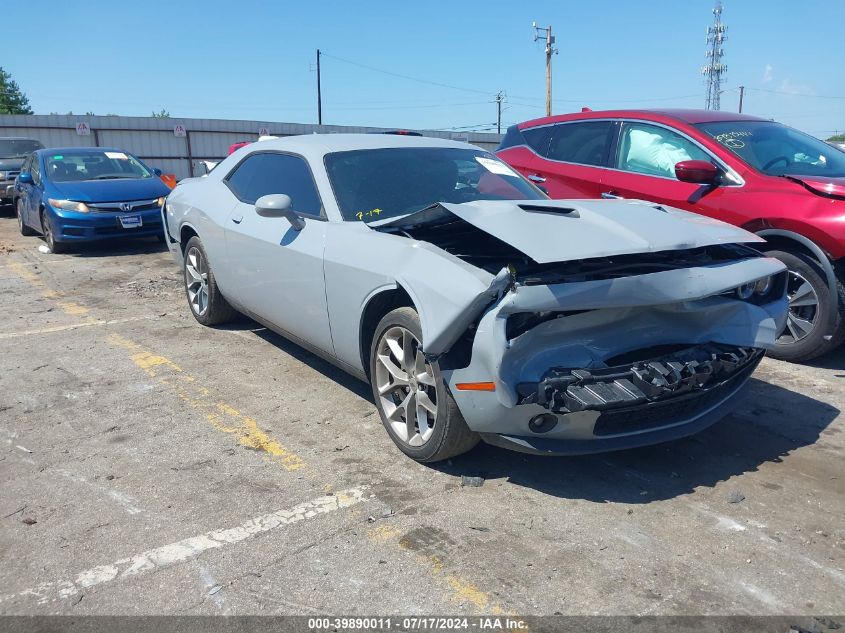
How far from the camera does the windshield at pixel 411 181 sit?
4215mm

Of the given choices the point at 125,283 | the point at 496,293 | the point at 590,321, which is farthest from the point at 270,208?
the point at 125,283

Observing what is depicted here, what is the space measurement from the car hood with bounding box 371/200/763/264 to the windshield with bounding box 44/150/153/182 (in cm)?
834

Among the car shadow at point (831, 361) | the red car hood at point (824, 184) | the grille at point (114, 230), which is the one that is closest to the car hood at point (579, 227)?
the red car hood at point (824, 184)

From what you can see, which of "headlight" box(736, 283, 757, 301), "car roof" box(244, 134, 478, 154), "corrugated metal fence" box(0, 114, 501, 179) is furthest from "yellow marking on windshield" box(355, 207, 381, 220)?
"corrugated metal fence" box(0, 114, 501, 179)

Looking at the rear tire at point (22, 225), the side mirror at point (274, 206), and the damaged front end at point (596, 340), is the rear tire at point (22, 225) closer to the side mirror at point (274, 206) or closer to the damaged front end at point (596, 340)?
the side mirror at point (274, 206)

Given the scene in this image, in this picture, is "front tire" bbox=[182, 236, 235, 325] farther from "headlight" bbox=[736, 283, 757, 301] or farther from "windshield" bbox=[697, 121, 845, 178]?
"windshield" bbox=[697, 121, 845, 178]

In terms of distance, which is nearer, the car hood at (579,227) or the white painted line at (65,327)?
the car hood at (579,227)

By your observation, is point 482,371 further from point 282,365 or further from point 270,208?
point 282,365

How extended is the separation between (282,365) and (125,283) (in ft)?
13.0

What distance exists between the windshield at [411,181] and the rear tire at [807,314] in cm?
189

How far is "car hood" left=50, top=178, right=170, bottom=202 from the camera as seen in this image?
986 cm

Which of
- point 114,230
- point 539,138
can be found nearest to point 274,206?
point 539,138

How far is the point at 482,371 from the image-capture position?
2998mm

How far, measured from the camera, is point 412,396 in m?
3.54
